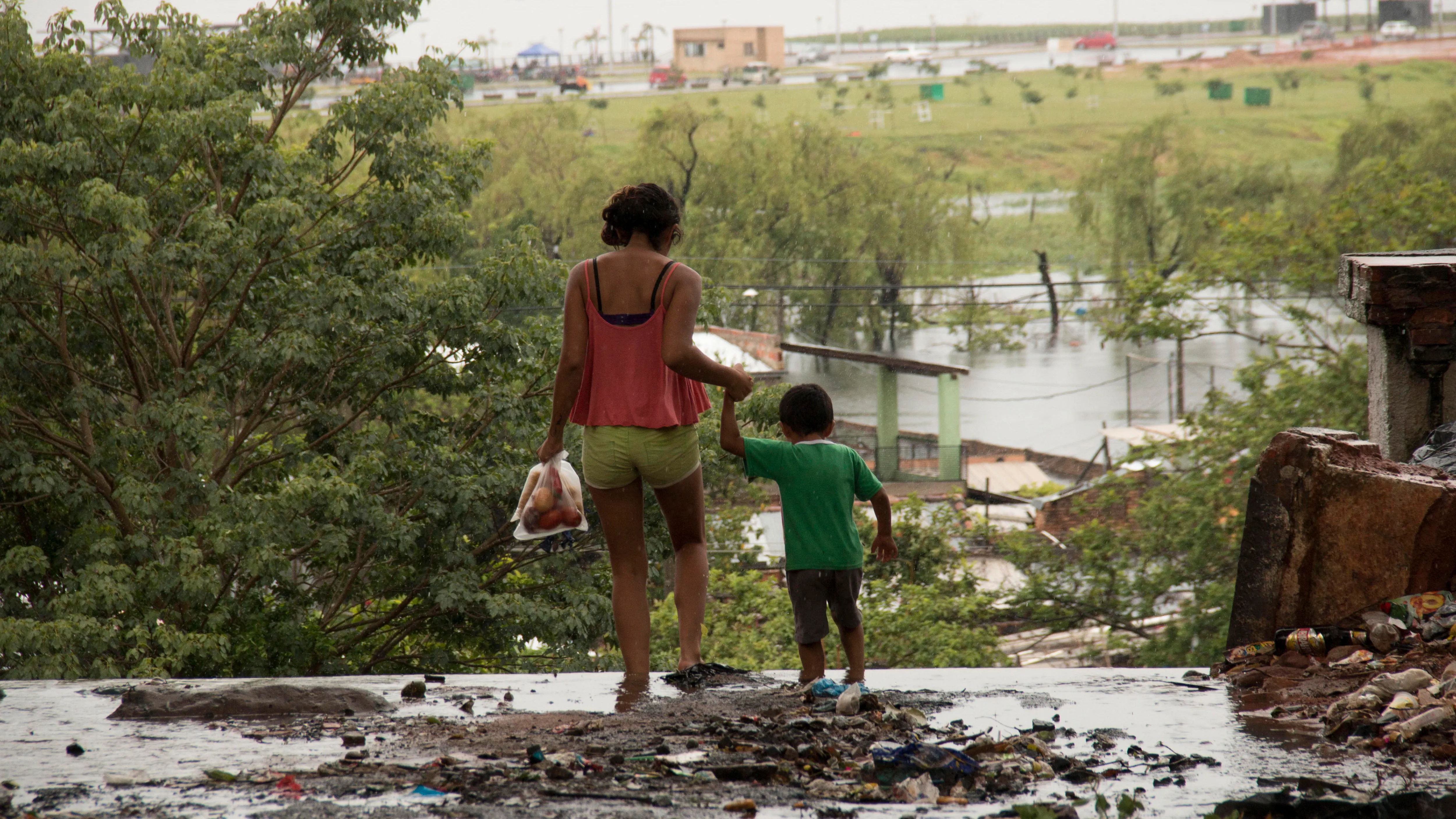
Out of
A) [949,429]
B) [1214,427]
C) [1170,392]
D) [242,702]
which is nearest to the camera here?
[242,702]

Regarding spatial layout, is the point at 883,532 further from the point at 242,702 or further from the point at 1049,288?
the point at 1049,288

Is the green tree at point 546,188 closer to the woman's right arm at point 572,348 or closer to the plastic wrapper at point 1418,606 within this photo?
the woman's right arm at point 572,348

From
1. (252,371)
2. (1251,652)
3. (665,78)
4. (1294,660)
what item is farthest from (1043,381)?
(1294,660)

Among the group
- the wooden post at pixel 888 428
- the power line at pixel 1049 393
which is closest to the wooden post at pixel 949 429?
the wooden post at pixel 888 428

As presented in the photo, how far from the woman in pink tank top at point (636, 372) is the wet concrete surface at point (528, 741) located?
62cm

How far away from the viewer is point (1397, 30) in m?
87.3

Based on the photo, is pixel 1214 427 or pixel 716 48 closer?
pixel 1214 427

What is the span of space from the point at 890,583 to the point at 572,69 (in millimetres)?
76407

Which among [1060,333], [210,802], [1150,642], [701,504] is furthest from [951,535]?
[1060,333]

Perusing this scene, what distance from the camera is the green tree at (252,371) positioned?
878cm

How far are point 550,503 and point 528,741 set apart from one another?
99 cm

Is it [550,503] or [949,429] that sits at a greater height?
[550,503]

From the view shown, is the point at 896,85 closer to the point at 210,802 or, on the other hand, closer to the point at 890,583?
the point at 890,583

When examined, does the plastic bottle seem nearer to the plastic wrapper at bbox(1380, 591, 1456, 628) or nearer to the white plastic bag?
the plastic wrapper at bbox(1380, 591, 1456, 628)
